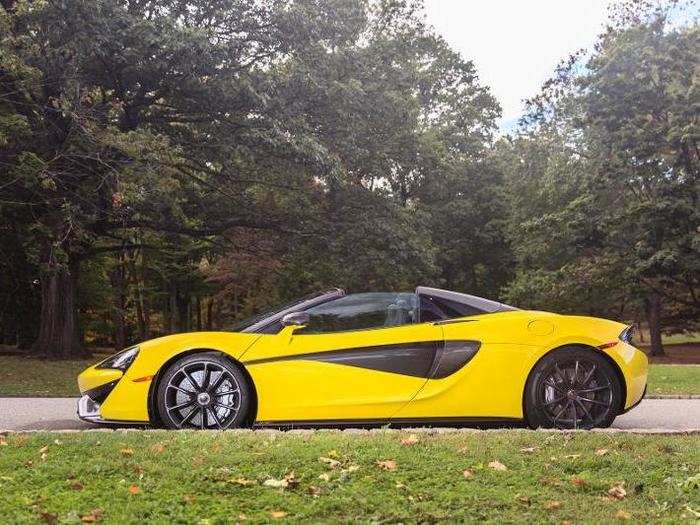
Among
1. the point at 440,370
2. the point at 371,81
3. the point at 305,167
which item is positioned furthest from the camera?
the point at 371,81

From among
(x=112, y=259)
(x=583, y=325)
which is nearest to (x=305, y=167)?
(x=583, y=325)

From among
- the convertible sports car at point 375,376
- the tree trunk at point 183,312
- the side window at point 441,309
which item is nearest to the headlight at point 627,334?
the convertible sports car at point 375,376

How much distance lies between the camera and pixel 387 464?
14.6 ft

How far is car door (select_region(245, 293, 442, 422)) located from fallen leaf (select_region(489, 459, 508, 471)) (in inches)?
54.5

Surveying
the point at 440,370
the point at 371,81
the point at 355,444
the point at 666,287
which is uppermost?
the point at 371,81

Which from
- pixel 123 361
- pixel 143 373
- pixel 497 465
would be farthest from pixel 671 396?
pixel 123 361

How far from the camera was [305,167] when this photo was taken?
1784 cm

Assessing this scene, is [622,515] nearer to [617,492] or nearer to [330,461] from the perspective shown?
[617,492]

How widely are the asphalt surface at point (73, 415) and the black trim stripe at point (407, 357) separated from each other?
1887 millimetres

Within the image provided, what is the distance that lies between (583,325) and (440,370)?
133 cm

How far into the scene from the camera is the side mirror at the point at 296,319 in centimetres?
609

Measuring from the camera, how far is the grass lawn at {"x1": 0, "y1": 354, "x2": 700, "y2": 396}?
11.0 m

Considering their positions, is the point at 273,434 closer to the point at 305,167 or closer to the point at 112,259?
the point at 305,167

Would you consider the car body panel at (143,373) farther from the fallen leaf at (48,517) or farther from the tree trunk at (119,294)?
the tree trunk at (119,294)
